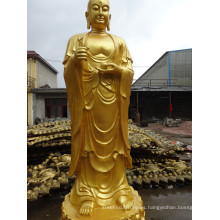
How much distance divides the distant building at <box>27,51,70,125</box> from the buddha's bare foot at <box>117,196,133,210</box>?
8956 millimetres

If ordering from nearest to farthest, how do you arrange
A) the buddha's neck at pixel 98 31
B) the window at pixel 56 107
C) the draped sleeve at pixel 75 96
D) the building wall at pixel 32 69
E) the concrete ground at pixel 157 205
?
the draped sleeve at pixel 75 96, the buddha's neck at pixel 98 31, the concrete ground at pixel 157 205, the window at pixel 56 107, the building wall at pixel 32 69

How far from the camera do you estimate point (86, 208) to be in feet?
5.28

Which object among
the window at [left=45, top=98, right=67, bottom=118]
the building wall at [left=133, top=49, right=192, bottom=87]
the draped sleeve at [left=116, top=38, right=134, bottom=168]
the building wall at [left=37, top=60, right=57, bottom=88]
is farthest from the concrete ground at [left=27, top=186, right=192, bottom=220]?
the building wall at [left=133, top=49, right=192, bottom=87]

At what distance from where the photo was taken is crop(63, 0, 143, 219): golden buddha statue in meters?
1.74

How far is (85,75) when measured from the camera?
1.75 metres

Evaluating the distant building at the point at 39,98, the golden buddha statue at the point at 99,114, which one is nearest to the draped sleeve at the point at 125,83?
the golden buddha statue at the point at 99,114

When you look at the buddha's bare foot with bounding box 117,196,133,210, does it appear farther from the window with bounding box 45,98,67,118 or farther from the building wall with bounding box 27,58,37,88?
the building wall with bounding box 27,58,37,88

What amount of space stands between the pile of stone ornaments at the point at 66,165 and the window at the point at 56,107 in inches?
276

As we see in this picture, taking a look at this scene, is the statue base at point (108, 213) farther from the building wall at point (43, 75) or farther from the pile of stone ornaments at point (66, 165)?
the building wall at point (43, 75)

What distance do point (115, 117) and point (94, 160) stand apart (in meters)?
0.56

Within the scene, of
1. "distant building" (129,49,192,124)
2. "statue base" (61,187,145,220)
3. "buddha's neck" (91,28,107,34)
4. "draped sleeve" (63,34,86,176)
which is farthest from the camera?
"distant building" (129,49,192,124)

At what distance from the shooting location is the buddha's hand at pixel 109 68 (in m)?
1.71

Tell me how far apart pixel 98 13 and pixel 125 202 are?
2.11m

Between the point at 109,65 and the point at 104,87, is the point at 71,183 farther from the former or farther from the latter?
the point at 109,65
